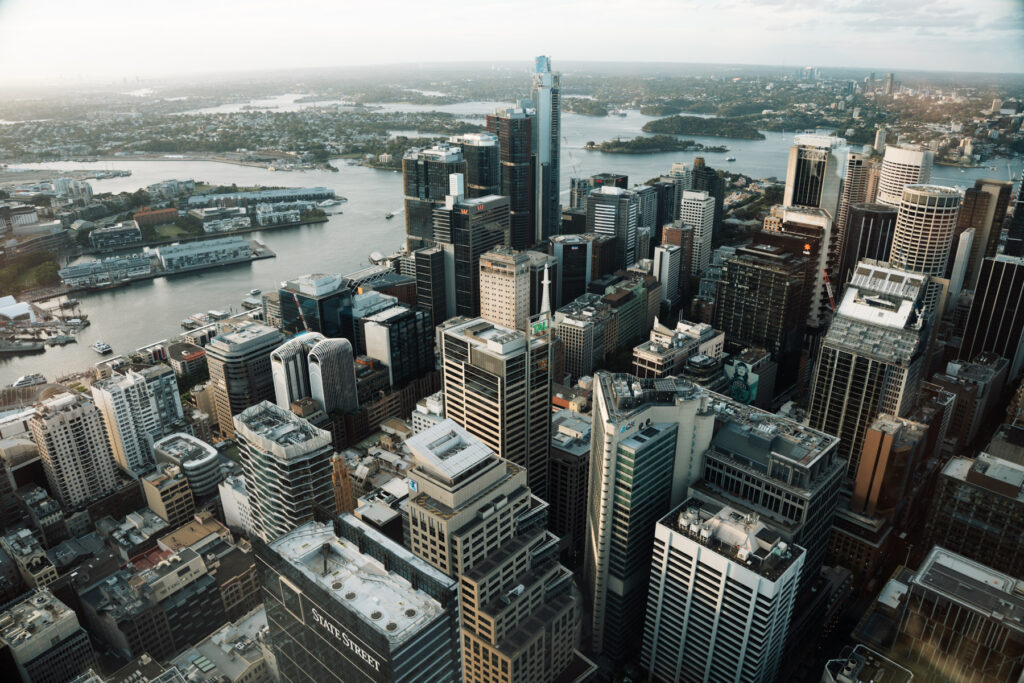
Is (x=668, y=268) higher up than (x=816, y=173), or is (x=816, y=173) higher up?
(x=816, y=173)

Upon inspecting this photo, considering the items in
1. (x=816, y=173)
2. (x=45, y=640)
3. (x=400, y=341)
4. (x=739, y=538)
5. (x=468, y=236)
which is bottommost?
(x=45, y=640)

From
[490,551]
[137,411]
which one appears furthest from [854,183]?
[137,411]

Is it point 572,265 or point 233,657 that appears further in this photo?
point 572,265

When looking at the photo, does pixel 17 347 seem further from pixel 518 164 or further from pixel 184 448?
pixel 518 164

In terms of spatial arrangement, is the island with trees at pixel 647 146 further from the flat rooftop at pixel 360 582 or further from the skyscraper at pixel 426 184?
the flat rooftop at pixel 360 582

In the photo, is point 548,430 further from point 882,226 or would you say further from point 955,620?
point 882,226

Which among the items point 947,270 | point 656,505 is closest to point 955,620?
point 656,505

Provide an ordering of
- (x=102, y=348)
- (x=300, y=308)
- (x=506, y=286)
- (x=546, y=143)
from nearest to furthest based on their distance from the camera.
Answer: (x=506, y=286) → (x=300, y=308) → (x=102, y=348) → (x=546, y=143)

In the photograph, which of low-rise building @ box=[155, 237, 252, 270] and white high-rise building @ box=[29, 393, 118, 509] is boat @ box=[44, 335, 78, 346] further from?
white high-rise building @ box=[29, 393, 118, 509]
